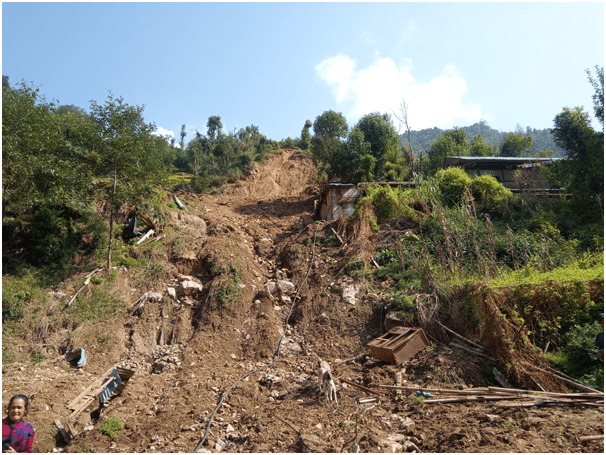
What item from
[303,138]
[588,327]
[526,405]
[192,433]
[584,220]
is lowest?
[192,433]

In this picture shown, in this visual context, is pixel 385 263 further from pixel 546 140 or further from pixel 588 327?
pixel 546 140

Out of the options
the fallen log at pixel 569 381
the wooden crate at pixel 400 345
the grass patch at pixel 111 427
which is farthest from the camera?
the wooden crate at pixel 400 345

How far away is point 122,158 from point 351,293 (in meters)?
7.73

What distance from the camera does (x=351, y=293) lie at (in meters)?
9.95

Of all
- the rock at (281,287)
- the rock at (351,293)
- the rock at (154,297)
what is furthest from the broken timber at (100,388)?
the rock at (351,293)

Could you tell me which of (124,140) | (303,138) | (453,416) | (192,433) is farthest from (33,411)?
(303,138)

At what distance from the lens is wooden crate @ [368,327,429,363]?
6.98 meters

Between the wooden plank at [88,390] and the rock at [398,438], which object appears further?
the wooden plank at [88,390]

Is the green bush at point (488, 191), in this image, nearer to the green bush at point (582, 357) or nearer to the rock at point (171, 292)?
the green bush at point (582, 357)

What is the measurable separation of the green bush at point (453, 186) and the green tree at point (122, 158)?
11292mm

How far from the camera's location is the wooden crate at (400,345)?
275 inches

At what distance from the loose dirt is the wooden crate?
175mm

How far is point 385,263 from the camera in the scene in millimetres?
11055

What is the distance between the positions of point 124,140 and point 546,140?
A: 86.6 meters
